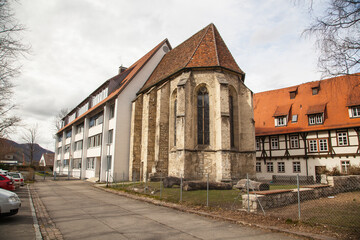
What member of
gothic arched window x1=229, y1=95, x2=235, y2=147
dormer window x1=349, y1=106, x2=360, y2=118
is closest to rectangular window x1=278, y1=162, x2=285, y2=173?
dormer window x1=349, y1=106, x2=360, y2=118

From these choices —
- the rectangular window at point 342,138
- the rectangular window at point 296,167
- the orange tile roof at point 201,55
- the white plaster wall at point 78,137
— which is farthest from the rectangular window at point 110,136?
the rectangular window at point 342,138

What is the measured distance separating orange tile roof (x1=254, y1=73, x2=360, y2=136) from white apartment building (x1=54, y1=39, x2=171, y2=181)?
15.4 m

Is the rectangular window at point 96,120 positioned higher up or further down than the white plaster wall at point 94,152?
higher up

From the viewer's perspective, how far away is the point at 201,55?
21.2m

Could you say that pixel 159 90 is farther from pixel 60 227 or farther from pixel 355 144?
pixel 355 144

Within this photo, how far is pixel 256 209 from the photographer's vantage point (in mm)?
9336

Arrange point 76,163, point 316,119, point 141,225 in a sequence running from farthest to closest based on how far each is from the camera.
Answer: point 76,163 → point 316,119 → point 141,225

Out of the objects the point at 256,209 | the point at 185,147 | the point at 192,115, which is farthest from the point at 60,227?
the point at 192,115

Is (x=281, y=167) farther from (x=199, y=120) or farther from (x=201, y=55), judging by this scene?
(x=201, y=55)

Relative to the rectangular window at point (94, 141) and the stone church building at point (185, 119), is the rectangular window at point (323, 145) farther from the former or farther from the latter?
the rectangular window at point (94, 141)

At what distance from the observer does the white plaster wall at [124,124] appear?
24.5 m

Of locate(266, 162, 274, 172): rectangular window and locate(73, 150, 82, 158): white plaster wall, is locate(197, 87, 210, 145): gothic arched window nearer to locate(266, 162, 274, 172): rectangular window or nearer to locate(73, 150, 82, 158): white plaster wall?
locate(266, 162, 274, 172): rectangular window

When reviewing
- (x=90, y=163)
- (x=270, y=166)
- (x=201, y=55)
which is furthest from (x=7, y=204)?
(x=270, y=166)

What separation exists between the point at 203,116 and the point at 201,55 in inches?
203
